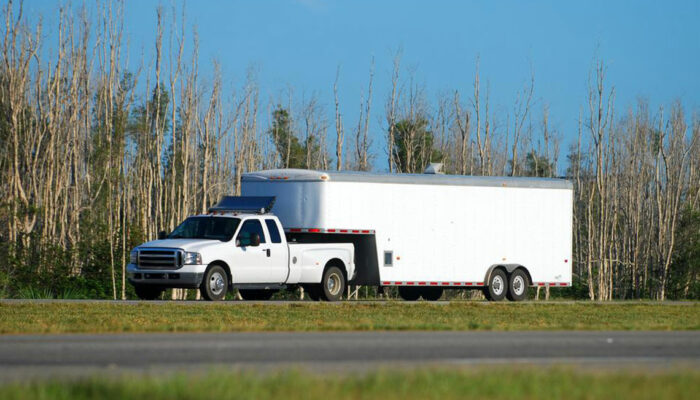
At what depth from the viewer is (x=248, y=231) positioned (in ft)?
87.7

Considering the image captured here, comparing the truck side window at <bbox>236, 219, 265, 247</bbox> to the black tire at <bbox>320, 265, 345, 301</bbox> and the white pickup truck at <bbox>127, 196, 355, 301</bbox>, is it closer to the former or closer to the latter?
the white pickup truck at <bbox>127, 196, 355, 301</bbox>

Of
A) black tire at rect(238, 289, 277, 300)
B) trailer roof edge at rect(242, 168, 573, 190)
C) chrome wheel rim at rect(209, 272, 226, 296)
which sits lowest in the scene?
black tire at rect(238, 289, 277, 300)

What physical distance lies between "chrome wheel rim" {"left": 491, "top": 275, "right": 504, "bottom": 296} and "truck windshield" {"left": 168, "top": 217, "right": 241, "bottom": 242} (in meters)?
7.44

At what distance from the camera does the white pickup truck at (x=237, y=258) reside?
2569cm

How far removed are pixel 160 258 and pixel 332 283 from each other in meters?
4.58

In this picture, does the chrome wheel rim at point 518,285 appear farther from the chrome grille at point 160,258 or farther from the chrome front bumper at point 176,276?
the chrome grille at point 160,258

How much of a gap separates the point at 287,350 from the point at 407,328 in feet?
14.8

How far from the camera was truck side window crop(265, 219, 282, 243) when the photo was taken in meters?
27.1

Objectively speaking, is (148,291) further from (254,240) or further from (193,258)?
(254,240)

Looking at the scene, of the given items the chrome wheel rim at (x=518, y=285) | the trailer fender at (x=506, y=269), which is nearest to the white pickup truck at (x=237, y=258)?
the trailer fender at (x=506, y=269)

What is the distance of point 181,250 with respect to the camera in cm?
2559

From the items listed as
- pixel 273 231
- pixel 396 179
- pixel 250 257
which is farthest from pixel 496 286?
pixel 250 257

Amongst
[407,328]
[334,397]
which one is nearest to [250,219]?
[407,328]

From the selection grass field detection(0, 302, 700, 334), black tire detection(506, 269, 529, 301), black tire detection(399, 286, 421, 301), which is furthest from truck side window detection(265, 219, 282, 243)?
black tire detection(506, 269, 529, 301)
